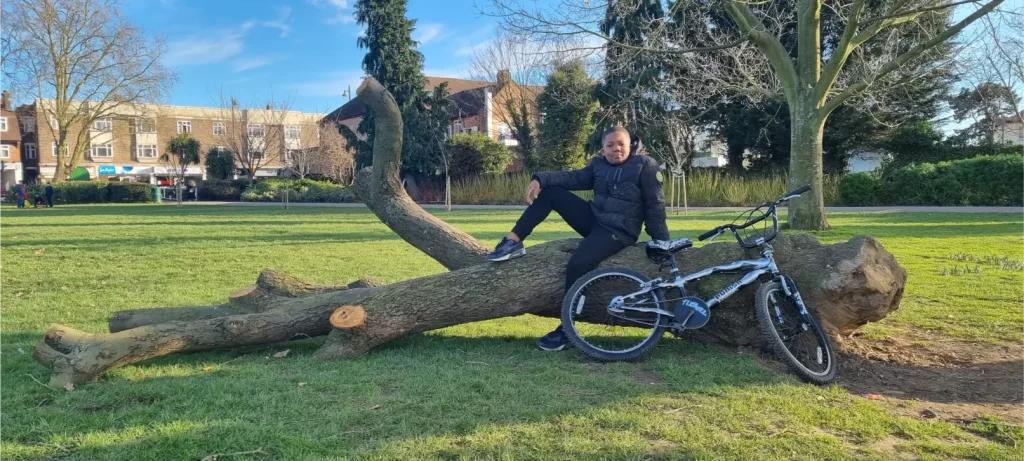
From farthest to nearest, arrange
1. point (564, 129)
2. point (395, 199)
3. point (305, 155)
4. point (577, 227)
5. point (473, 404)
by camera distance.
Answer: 1. point (305, 155)
2. point (564, 129)
3. point (395, 199)
4. point (577, 227)
5. point (473, 404)

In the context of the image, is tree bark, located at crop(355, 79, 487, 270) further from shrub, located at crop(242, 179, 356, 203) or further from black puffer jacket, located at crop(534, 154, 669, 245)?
shrub, located at crop(242, 179, 356, 203)

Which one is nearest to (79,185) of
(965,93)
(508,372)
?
(508,372)

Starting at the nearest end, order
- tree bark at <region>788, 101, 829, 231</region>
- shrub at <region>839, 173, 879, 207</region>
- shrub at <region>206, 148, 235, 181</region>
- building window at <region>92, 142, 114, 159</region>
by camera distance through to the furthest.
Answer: tree bark at <region>788, 101, 829, 231</region> < shrub at <region>839, 173, 879, 207</region> < shrub at <region>206, 148, 235, 181</region> < building window at <region>92, 142, 114, 159</region>

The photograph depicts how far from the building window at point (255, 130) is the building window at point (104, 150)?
24.6 metres

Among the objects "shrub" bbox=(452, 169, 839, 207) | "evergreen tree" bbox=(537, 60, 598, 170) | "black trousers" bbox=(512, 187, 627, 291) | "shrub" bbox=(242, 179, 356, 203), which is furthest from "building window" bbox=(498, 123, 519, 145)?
"black trousers" bbox=(512, 187, 627, 291)

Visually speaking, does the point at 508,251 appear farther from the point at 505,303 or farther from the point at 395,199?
the point at 395,199

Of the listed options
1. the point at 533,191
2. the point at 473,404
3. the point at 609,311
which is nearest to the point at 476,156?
the point at 533,191

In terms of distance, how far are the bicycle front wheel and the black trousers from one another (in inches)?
4.6

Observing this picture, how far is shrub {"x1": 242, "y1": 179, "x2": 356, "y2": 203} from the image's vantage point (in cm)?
4084

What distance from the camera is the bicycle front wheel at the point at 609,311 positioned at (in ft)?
15.4

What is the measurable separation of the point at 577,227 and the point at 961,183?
23947mm

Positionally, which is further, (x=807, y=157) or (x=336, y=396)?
(x=807, y=157)

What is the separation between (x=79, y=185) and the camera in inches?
1732

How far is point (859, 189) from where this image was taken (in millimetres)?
25375
